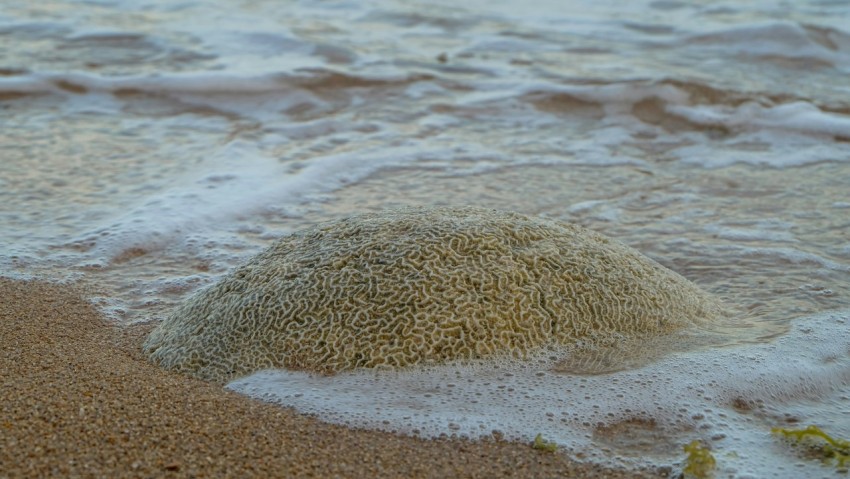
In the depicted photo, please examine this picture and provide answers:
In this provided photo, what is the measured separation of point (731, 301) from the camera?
4.37 m

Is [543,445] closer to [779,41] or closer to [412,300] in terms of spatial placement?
[412,300]

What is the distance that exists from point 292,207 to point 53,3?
23.6ft

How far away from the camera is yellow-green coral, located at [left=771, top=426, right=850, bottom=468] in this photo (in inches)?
117

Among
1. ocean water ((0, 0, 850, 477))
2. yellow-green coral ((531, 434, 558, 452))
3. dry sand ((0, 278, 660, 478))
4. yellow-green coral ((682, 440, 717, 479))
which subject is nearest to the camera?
dry sand ((0, 278, 660, 478))

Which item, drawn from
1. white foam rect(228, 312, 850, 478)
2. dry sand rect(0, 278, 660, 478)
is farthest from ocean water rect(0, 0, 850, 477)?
dry sand rect(0, 278, 660, 478)

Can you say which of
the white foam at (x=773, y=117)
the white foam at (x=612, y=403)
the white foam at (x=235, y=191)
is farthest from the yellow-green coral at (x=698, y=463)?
the white foam at (x=773, y=117)

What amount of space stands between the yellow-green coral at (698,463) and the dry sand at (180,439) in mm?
216

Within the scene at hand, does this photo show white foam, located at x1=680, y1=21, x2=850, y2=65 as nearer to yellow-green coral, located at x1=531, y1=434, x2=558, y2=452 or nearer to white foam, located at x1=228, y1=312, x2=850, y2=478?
white foam, located at x1=228, y1=312, x2=850, y2=478

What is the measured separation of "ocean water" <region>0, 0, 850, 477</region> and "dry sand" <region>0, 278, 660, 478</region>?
0.14 m

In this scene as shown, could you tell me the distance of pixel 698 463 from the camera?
2941mm

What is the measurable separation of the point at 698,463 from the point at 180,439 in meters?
1.55

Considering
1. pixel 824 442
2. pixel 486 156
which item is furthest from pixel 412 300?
pixel 486 156

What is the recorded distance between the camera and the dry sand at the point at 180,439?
280cm

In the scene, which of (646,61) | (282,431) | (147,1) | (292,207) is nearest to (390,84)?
(646,61)
